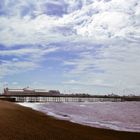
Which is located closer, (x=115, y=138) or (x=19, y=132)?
(x=19, y=132)

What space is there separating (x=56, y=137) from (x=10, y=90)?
157m

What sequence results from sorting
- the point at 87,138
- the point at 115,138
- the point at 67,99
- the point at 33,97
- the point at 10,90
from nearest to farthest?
the point at 87,138, the point at 115,138, the point at 33,97, the point at 67,99, the point at 10,90

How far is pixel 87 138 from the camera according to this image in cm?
1551

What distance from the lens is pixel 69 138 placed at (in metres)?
14.7

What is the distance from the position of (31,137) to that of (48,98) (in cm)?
11076

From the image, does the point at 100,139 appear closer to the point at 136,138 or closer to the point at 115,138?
the point at 115,138

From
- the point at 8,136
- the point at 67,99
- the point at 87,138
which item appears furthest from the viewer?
the point at 67,99

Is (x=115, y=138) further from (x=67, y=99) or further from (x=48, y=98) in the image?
(x=67, y=99)

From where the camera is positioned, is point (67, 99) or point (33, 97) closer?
point (33, 97)

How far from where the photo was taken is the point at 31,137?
539 inches

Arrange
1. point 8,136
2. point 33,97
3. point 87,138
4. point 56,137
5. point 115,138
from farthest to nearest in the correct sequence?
point 33,97, point 115,138, point 87,138, point 56,137, point 8,136

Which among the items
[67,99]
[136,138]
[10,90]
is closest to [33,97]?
[67,99]

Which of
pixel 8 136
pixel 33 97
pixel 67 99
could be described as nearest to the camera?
pixel 8 136

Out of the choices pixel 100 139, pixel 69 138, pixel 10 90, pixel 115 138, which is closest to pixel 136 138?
pixel 115 138
